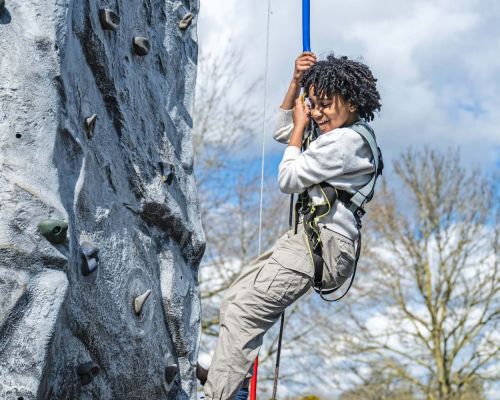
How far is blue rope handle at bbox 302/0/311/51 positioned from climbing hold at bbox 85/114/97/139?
4.78ft

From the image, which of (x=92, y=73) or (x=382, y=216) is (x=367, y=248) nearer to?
(x=382, y=216)

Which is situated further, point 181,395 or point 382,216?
point 382,216

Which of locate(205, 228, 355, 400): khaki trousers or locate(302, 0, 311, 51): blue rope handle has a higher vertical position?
locate(302, 0, 311, 51): blue rope handle

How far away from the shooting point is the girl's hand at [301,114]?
3.95m

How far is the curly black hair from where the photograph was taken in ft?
12.6

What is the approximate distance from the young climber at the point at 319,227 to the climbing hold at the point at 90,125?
0.88m

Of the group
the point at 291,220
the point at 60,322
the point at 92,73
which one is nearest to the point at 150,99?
the point at 92,73

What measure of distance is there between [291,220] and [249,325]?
0.59 m

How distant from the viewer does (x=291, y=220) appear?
4012 mm

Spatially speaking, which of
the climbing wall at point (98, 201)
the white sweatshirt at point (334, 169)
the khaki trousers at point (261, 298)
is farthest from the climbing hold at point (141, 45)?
the khaki trousers at point (261, 298)

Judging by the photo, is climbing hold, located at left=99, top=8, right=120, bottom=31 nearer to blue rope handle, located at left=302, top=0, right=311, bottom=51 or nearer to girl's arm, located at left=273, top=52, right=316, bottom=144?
girl's arm, located at left=273, top=52, right=316, bottom=144

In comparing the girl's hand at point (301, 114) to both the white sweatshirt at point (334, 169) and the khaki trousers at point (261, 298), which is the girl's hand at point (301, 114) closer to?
the white sweatshirt at point (334, 169)

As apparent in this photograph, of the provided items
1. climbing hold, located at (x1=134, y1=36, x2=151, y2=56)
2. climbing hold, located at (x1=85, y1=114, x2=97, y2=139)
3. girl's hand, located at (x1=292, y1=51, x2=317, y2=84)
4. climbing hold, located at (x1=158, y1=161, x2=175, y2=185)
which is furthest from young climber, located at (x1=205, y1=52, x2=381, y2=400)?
climbing hold, located at (x1=85, y1=114, x2=97, y2=139)

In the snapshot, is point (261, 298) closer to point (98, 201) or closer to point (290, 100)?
point (98, 201)
